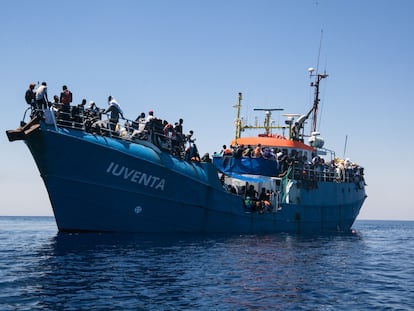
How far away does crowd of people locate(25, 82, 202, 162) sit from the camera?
17.7 meters

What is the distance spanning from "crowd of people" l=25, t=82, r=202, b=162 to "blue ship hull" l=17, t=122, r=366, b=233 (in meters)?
0.42

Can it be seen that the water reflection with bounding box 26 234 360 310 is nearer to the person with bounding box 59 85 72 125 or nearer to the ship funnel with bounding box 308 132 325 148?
the person with bounding box 59 85 72 125

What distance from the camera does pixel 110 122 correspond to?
19375 millimetres

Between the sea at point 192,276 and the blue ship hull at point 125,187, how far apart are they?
39.6 inches

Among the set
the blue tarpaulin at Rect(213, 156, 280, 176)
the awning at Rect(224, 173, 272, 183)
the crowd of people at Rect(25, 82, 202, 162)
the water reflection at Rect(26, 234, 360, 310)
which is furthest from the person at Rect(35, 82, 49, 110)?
the blue tarpaulin at Rect(213, 156, 280, 176)

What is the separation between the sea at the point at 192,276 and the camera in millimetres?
9703

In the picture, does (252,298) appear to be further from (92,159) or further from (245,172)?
(245,172)

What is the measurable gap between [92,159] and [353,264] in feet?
31.7

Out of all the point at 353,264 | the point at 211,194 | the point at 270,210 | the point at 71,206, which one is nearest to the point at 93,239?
the point at 71,206

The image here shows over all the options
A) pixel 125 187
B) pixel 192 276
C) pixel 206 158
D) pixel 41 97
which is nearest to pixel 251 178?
pixel 206 158

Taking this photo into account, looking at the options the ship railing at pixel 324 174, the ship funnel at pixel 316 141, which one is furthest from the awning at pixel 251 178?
the ship funnel at pixel 316 141

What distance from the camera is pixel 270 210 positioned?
2584 centimetres

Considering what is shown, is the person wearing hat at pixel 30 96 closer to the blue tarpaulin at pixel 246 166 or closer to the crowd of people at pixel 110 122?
the crowd of people at pixel 110 122

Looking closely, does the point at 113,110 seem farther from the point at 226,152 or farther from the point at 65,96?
the point at 226,152
